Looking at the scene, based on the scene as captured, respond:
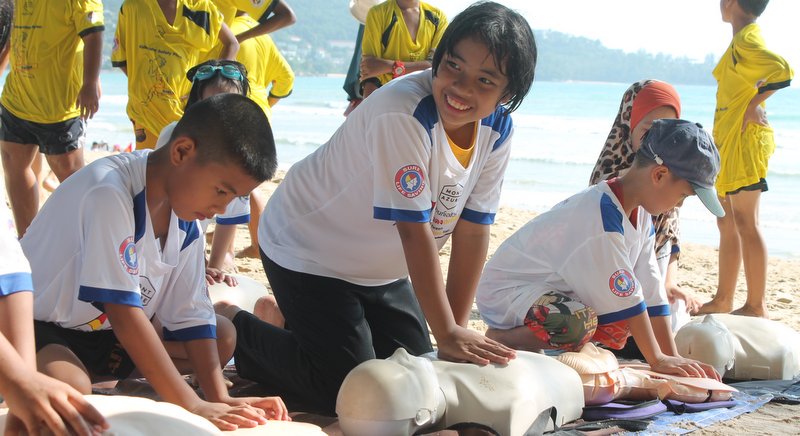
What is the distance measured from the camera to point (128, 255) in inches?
96.2

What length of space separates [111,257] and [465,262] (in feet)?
4.18

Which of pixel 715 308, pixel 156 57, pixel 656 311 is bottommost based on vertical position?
pixel 715 308

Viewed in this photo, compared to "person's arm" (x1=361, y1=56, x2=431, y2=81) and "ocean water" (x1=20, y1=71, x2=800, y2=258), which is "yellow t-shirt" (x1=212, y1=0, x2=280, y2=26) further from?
"ocean water" (x1=20, y1=71, x2=800, y2=258)

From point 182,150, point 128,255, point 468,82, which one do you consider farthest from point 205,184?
point 468,82

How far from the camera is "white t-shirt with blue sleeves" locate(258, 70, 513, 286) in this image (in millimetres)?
2719

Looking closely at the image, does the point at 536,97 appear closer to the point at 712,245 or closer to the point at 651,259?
the point at 712,245

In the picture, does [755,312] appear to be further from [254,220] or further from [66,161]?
Result: [66,161]

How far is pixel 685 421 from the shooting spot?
3033 mm

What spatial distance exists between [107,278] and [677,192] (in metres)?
2.09

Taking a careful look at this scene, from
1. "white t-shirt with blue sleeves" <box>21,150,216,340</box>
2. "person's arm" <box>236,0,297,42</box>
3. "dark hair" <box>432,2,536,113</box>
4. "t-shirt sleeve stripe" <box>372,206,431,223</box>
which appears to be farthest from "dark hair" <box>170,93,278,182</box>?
"person's arm" <box>236,0,297,42</box>

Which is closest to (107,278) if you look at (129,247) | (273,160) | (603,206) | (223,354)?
(129,247)

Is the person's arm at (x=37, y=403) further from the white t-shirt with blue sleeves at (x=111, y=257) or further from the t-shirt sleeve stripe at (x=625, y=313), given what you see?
the t-shirt sleeve stripe at (x=625, y=313)

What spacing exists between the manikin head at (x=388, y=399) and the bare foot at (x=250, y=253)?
10.5 ft

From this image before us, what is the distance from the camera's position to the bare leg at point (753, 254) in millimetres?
4945
